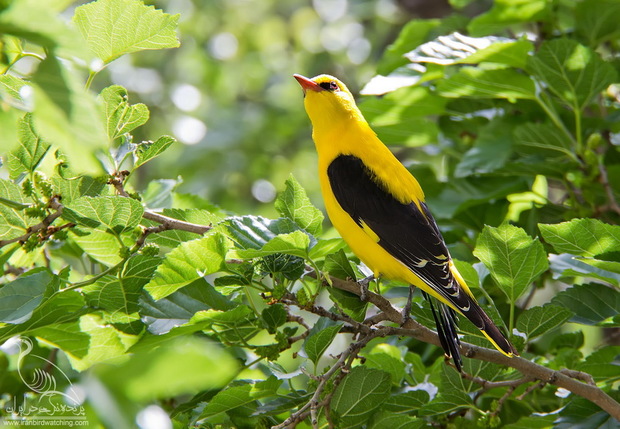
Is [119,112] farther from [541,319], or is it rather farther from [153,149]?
[541,319]

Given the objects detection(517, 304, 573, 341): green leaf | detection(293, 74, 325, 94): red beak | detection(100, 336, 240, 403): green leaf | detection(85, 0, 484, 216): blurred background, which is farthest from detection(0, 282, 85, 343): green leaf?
detection(85, 0, 484, 216): blurred background

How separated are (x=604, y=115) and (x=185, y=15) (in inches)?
205

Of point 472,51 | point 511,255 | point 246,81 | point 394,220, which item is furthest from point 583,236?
point 246,81

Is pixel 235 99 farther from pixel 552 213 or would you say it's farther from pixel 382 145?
pixel 552 213

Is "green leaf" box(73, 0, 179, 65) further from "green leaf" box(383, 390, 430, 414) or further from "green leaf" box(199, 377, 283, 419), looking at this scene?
"green leaf" box(383, 390, 430, 414)

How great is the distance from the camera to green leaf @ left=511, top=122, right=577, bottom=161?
2.71m

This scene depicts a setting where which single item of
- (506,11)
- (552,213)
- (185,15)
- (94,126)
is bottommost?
(185,15)

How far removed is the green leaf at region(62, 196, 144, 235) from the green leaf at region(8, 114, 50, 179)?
215mm

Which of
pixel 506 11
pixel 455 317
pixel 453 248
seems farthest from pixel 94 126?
pixel 506 11

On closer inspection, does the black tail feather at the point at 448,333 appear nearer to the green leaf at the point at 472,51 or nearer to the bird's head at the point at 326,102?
the green leaf at the point at 472,51

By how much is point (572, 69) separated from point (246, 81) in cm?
525

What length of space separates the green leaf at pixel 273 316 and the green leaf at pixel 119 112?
0.66 meters

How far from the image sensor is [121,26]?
1.73 m

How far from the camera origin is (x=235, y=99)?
7648 mm
